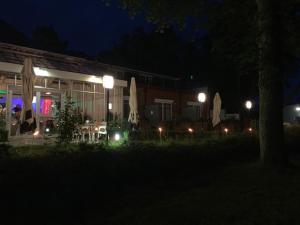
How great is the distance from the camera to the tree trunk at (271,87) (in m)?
8.80

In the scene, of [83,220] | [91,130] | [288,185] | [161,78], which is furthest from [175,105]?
[83,220]

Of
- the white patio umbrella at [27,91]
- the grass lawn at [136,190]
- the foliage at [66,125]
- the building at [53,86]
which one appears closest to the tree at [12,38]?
the building at [53,86]

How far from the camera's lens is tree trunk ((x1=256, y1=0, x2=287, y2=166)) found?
28.9 ft

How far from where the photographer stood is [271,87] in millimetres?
8906

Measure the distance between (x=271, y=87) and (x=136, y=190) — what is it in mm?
4411

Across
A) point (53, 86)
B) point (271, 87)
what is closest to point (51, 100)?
point (53, 86)

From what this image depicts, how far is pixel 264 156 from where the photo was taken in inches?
353

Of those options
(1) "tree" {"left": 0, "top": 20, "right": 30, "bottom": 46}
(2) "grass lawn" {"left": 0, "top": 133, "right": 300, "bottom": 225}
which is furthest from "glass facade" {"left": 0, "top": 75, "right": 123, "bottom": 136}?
(2) "grass lawn" {"left": 0, "top": 133, "right": 300, "bottom": 225}

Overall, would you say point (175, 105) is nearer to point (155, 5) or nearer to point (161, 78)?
point (161, 78)

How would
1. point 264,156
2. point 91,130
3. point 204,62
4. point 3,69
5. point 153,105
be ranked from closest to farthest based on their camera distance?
point 264,156 < point 3,69 < point 91,130 < point 153,105 < point 204,62

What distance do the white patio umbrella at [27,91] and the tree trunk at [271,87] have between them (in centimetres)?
667

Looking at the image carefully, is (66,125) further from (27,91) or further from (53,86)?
(53,86)

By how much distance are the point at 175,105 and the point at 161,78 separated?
2573 millimetres

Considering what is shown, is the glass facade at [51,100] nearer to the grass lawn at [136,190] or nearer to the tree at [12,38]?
the tree at [12,38]
